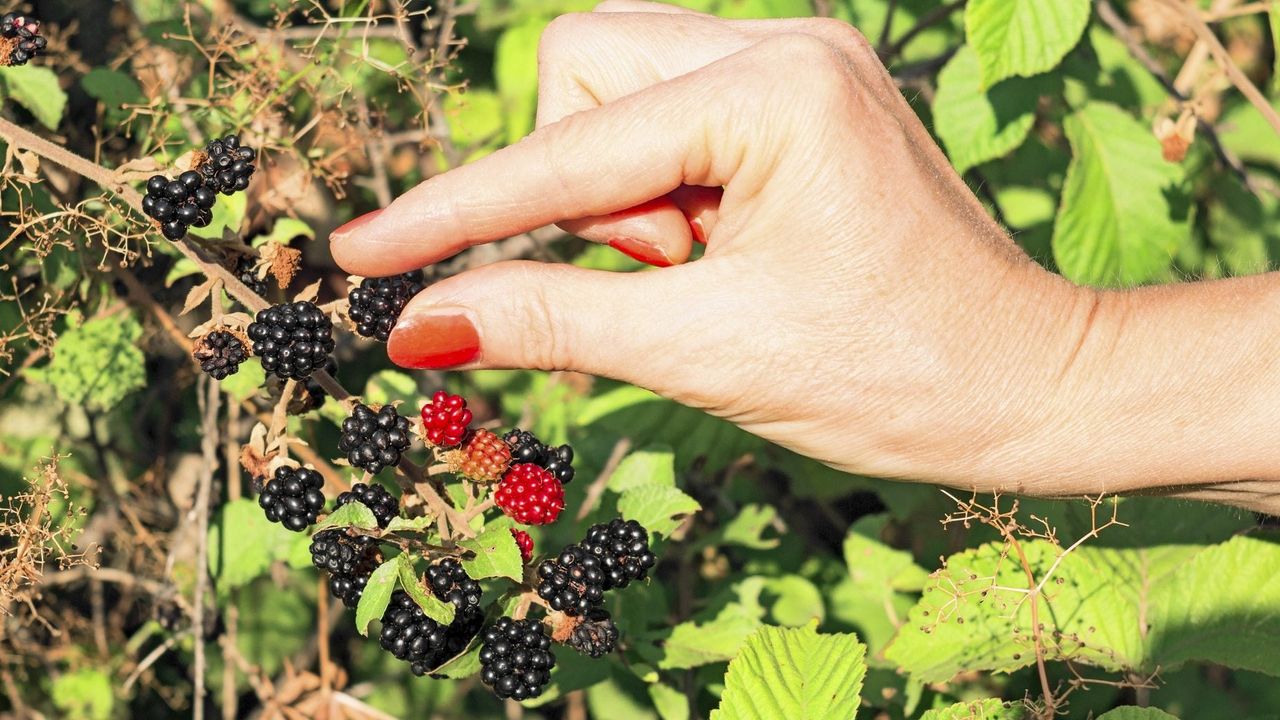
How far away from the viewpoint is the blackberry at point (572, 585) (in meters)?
1.95

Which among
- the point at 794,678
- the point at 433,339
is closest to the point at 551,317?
the point at 433,339

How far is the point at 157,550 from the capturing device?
302cm

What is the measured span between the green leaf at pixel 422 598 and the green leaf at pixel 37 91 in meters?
1.38

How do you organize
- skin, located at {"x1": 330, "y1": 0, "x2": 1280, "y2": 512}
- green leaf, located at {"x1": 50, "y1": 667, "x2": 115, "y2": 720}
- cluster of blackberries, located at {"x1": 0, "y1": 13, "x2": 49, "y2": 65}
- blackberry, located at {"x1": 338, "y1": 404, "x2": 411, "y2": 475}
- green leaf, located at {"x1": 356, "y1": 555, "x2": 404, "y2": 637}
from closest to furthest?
green leaf, located at {"x1": 356, "y1": 555, "x2": 404, "y2": 637}, blackberry, located at {"x1": 338, "y1": 404, "x2": 411, "y2": 475}, skin, located at {"x1": 330, "y1": 0, "x2": 1280, "y2": 512}, cluster of blackberries, located at {"x1": 0, "y1": 13, "x2": 49, "y2": 65}, green leaf, located at {"x1": 50, "y1": 667, "x2": 115, "y2": 720}

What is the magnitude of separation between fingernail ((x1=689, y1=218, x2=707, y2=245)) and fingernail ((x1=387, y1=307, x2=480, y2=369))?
1.92 feet

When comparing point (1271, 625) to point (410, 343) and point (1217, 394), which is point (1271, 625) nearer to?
point (1217, 394)

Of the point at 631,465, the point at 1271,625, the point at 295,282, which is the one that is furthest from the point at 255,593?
the point at 1271,625

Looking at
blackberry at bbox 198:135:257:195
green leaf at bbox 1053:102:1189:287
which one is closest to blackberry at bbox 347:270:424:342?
blackberry at bbox 198:135:257:195

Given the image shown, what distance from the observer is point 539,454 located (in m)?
2.07

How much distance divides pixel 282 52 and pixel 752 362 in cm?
146

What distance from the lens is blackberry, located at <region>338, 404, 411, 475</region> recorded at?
1.88m

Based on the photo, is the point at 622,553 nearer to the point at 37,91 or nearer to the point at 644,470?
the point at 644,470

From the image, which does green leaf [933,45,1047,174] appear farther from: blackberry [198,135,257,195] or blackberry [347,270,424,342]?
blackberry [198,135,257,195]

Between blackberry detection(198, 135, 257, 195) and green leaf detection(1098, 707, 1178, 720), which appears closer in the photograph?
green leaf detection(1098, 707, 1178, 720)
